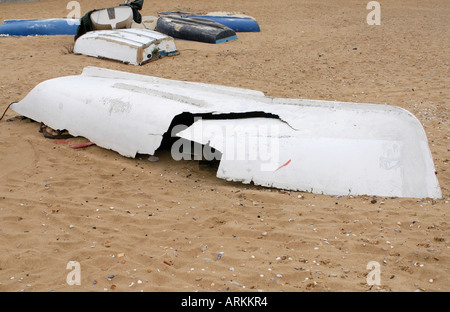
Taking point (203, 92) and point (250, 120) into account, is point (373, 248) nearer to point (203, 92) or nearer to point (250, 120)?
point (250, 120)

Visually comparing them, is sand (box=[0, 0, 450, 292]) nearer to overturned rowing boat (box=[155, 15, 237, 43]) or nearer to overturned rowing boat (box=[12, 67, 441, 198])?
overturned rowing boat (box=[12, 67, 441, 198])

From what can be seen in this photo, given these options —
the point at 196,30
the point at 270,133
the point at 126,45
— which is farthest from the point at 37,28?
the point at 270,133

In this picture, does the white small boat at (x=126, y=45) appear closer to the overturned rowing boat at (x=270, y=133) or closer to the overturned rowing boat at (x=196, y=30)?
the overturned rowing boat at (x=196, y=30)

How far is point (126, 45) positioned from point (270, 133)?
5.69 metres

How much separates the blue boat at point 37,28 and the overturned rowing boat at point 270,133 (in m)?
6.95

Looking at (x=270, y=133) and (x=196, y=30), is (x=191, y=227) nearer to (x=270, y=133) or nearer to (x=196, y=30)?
(x=270, y=133)

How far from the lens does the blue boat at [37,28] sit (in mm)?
11328

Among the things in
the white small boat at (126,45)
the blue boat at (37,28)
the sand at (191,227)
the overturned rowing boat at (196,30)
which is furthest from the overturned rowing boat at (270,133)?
the blue boat at (37,28)

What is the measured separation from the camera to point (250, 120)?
4387 millimetres

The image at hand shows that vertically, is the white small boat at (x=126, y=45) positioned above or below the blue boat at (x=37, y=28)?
below

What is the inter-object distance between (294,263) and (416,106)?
4.36 m

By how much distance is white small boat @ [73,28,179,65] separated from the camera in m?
8.84

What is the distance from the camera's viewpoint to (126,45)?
29.2 ft

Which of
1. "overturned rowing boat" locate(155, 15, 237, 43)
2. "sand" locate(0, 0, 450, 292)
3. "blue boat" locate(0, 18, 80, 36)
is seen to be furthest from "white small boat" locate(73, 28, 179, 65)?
"sand" locate(0, 0, 450, 292)
